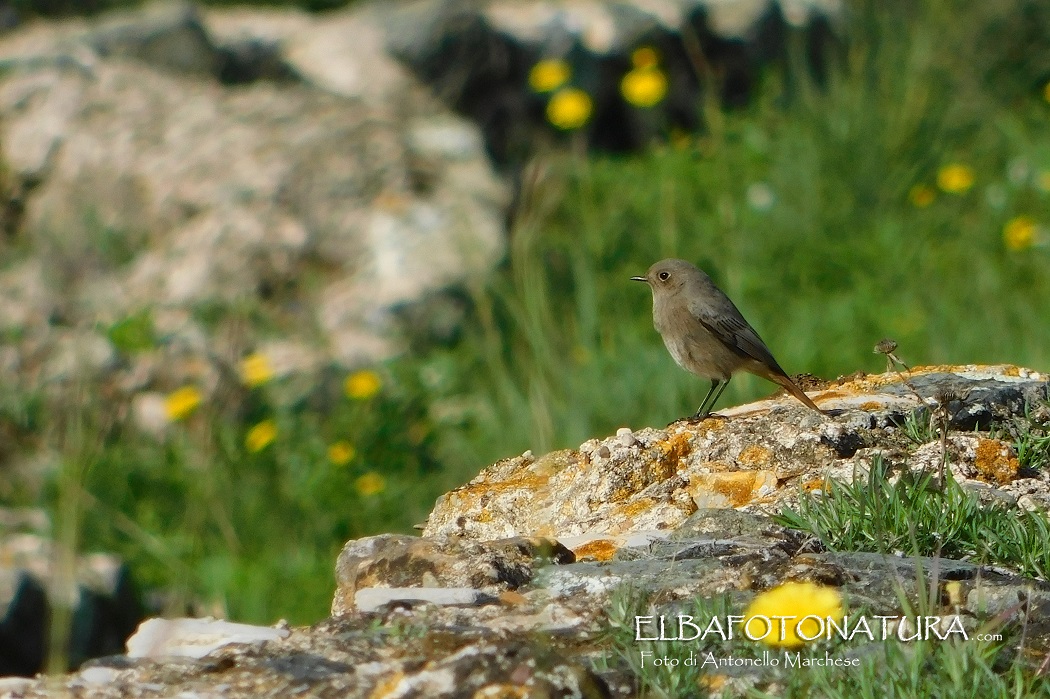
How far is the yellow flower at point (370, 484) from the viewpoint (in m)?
6.77

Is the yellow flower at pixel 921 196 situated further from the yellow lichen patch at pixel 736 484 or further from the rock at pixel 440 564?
the rock at pixel 440 564

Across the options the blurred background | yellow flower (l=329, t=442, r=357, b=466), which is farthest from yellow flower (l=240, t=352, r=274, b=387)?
yellow flower (l=329, t=442, r=357, b=466)

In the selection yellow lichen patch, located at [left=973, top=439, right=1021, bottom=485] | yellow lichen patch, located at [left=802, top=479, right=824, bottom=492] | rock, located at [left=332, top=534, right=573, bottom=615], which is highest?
yellow lichen patch, located at [left=973, top=439, right=1021, bottom=485]

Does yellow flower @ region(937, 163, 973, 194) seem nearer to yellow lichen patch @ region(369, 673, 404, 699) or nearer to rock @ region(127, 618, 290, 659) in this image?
rock @ region(127, 618, 290, 659)

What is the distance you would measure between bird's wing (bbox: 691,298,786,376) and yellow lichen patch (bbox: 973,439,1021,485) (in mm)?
1793

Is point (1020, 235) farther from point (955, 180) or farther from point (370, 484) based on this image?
point (370, 484)

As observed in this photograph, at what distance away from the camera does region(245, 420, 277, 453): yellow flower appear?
269 inches

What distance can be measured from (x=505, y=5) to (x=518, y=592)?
8.62 m

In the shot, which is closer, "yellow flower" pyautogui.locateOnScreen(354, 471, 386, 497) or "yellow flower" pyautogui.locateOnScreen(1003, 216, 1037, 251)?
"yellow flower" pyautogui.locateOnScreen(354, 471, 386, 497)

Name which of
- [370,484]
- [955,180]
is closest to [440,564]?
[370,484]

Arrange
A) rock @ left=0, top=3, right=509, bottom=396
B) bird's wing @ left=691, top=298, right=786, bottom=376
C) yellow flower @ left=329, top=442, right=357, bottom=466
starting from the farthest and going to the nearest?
rock @ left=0, top=3, right=509, bottom=396 → yellow flower @ left=329, top=442, right=357, bottom=466 → bird's wing @ left=691, top=298, right=786, bottom=376

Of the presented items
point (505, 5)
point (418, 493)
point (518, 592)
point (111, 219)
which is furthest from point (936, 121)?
point (518, 592)

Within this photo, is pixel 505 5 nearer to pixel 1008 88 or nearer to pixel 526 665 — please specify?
pixel 1008 88

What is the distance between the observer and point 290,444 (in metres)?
7.18
